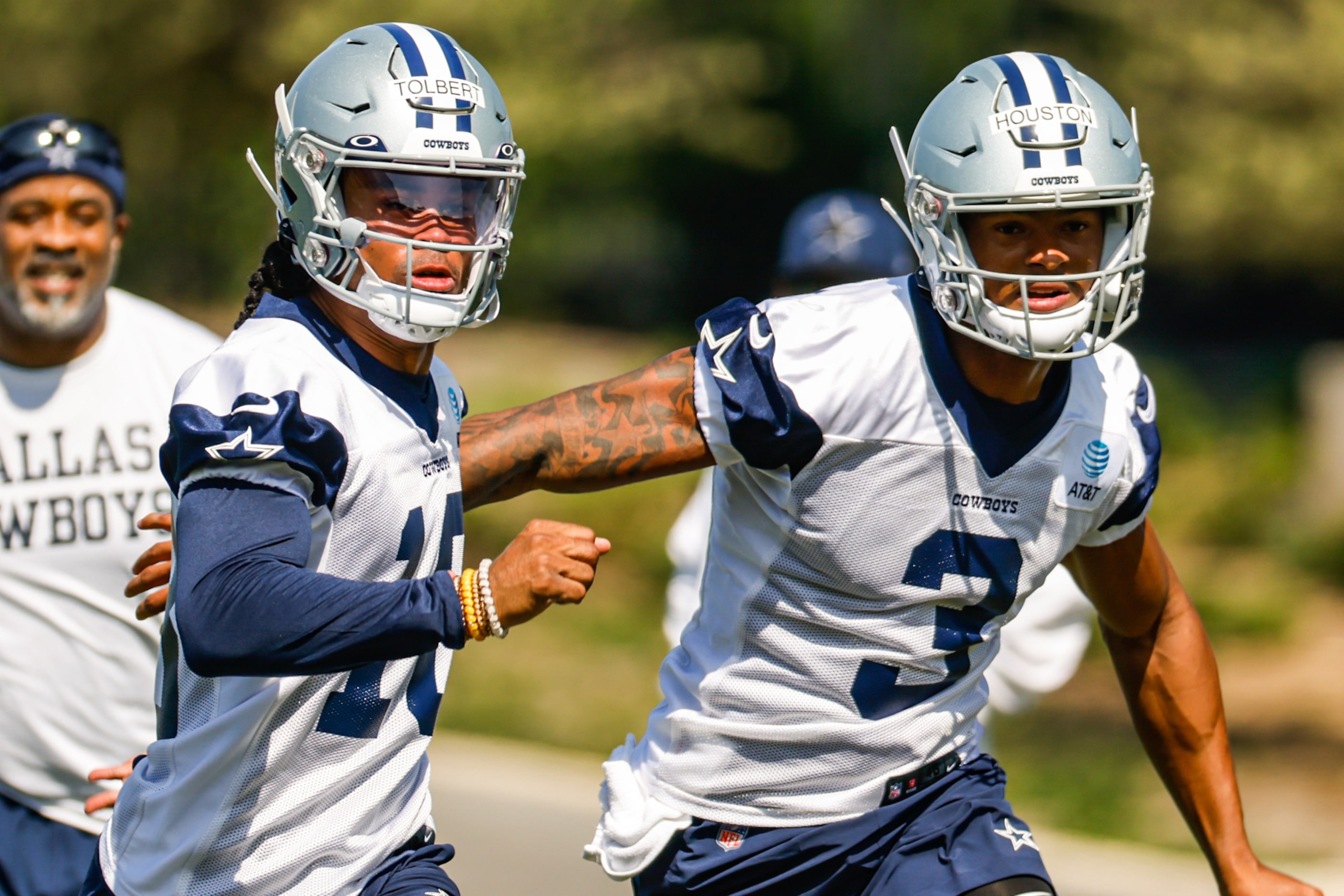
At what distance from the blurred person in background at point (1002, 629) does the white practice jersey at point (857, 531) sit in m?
1.04

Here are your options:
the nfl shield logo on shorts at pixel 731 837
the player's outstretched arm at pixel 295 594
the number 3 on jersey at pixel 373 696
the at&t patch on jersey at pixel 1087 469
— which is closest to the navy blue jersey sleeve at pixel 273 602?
the player's outstretched arm at pixel 295 594

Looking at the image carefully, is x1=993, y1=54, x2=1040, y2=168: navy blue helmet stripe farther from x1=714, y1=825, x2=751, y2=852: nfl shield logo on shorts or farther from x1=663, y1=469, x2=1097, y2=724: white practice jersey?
x1=663, y1=469, x2=1097, y2=724: white practice jersey

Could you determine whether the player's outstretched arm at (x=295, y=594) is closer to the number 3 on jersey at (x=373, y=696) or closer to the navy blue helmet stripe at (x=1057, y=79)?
the number 3 on jersey at (x=373, y=696)

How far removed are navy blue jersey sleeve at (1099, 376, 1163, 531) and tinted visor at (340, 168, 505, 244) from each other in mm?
1375

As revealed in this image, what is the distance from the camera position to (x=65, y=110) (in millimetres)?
13188

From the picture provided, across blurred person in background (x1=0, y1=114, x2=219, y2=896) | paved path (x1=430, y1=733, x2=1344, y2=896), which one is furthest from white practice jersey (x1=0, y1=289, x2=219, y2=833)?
paved path (x1=430, y1=733, x2=1344, y2=896)

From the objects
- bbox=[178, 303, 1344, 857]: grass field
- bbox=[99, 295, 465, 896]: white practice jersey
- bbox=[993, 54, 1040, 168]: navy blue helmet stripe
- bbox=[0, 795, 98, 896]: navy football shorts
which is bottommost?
bbox=[178, 303, 1344, 857]: grass field

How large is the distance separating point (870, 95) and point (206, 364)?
587 inches

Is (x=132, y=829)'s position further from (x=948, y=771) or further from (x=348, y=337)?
(x=948, y=771)

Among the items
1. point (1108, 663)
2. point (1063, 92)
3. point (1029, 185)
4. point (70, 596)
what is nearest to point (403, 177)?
point (1029, 185)

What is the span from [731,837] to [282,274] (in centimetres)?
139

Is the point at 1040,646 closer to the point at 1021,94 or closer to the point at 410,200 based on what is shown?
the point at 1021,94

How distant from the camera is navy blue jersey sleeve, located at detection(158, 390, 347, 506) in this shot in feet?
7.99

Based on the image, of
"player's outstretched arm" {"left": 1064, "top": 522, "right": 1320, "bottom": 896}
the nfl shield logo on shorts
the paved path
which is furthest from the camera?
the paved path
